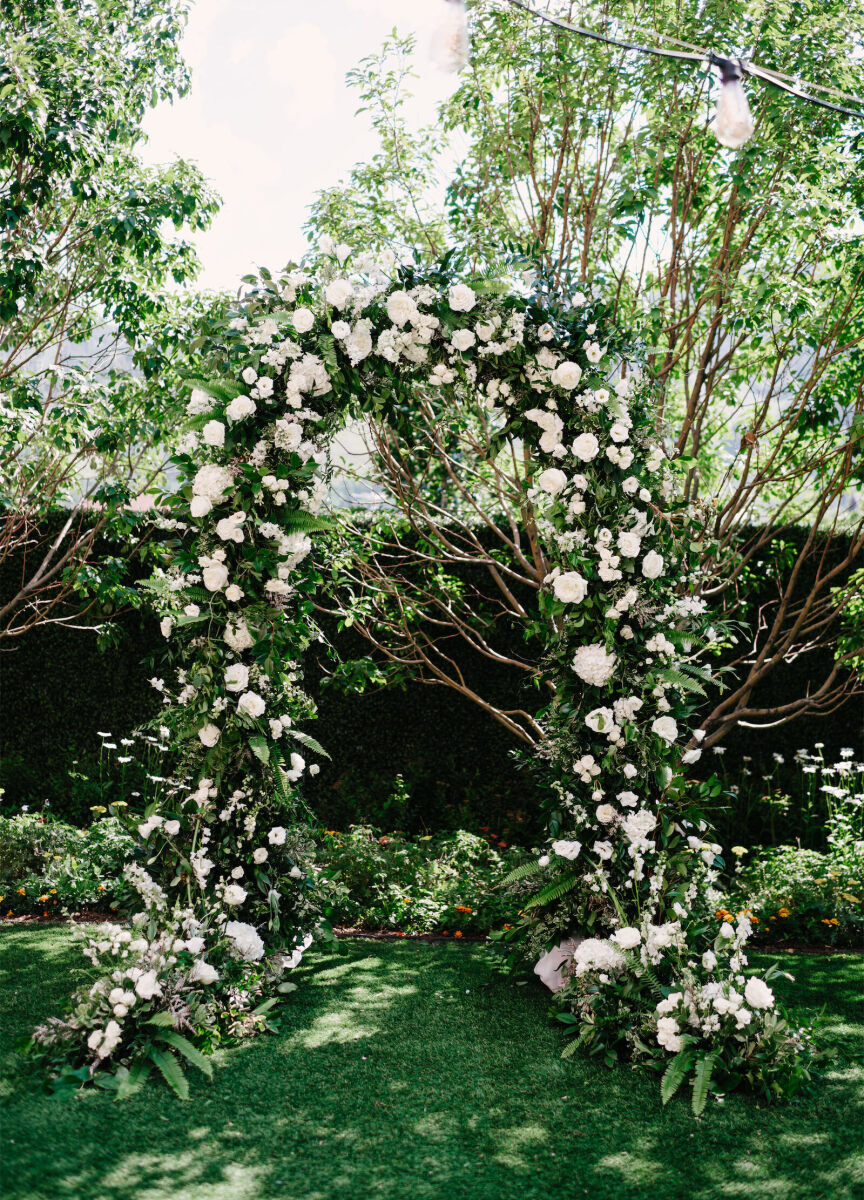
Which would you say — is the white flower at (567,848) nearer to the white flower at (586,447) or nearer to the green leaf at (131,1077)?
the white flower at (586,447)

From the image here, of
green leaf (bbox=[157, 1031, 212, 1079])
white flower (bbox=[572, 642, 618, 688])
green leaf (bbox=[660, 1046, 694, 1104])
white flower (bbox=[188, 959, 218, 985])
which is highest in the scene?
white flower (bbox=[572, 642, 618, 688])

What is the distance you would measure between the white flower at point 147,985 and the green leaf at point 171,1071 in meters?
0.18

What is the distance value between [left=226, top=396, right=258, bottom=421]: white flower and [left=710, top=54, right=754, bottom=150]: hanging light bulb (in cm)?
194

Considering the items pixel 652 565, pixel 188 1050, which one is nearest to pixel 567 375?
pixel 652 565

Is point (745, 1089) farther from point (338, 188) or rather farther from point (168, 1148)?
point (338, 188)

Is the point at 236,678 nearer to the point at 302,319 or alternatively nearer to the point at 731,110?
the point at 302,319

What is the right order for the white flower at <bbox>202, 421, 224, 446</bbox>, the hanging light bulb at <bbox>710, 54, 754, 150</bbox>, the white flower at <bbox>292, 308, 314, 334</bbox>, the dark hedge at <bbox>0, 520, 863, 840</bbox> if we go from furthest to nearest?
the dark hedge at <bbox>0, 520, 863, 840</bbox> < the white flower at <bbox>292, 308, 314, 334</bbox> < the white flower at <bbox>202, 421, 224, 446</bbox> < the hanging light bulb at <bbox>710, 54, 754, 150</bbox>

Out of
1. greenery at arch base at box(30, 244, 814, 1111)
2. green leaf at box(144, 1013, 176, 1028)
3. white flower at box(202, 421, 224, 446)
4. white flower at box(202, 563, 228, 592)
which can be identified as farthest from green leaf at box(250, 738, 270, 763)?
white flower at box(202, 421, 224, 446)

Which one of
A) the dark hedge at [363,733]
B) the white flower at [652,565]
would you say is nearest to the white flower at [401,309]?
the white flower at [652,565]

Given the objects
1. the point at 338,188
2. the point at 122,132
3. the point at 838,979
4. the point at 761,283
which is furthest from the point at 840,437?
the point at 122,132

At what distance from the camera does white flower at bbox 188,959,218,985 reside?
10.7ft

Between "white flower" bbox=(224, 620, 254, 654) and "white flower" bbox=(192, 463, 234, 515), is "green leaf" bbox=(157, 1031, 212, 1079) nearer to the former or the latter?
"white flower" bbox=(224, 620, 254, 654)

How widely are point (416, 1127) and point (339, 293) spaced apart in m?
3.10

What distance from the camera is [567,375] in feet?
11.9
